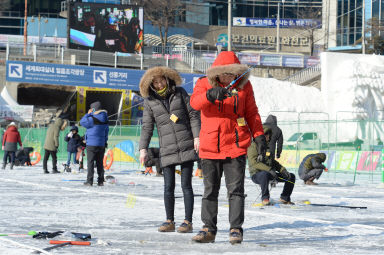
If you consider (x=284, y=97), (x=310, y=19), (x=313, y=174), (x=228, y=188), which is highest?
(x=310, y=19)

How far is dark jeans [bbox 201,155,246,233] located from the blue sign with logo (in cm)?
3372

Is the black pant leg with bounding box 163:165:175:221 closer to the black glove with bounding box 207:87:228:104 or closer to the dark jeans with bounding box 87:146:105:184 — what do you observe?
the black glove with bounding box 207:87:228:104

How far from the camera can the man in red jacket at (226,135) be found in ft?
21.4

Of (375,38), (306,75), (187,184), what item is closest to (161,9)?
(375,38)

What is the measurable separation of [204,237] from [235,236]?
267 millimetres

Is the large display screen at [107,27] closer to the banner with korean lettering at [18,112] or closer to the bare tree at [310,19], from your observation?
the banner with korean lettering at [18,112]

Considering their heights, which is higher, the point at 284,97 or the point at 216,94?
the point at 284,97

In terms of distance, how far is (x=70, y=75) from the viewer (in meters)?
41.2

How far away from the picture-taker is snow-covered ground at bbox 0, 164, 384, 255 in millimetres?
6117

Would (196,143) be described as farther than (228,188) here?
Yes

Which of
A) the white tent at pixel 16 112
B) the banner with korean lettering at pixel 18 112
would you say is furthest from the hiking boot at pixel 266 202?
the banner with korean lettering at pixel 18 112

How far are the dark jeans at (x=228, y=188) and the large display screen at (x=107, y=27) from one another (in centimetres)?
4282

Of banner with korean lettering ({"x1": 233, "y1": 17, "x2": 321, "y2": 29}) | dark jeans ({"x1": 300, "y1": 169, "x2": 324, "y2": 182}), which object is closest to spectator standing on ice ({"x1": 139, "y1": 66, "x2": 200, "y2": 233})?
dark jeans ({"x1": 300, "y1": 169, "x2": 324, "y2": 182})

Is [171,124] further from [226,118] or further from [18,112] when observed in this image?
[18,112]
